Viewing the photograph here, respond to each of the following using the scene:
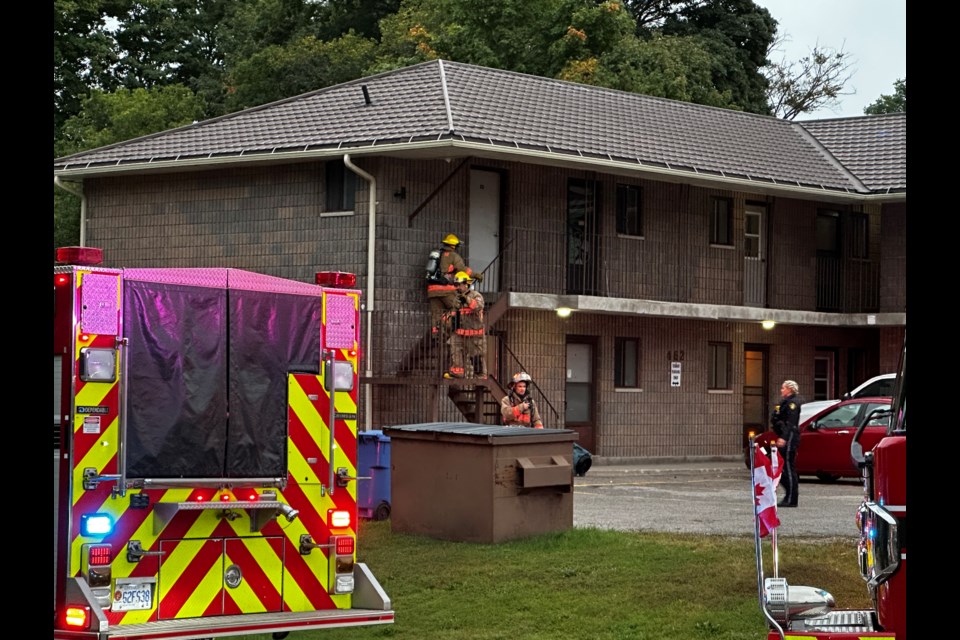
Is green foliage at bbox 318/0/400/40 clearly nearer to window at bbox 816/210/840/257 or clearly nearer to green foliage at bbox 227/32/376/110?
green foliage at bbox 227/32/376/110

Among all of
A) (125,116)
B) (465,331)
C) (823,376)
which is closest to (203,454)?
(465,331)

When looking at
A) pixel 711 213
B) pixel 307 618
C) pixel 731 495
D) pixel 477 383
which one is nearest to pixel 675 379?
pixel 711 213

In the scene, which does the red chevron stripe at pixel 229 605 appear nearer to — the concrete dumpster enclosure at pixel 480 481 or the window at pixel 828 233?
the concrete dumpster enclosure at pixel 480 481

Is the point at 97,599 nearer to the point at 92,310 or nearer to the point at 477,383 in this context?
the point at 92,310

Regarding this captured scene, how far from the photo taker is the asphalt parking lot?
17641 mm

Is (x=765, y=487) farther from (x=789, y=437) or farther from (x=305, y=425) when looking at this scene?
(x=789, y=437)

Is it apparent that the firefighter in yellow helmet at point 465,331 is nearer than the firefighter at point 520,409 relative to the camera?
No

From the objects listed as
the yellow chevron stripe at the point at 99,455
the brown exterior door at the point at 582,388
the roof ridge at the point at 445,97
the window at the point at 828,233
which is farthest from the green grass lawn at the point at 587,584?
the window at the point at 828,233

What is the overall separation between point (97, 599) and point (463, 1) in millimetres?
36179

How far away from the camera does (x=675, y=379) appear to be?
3284cm

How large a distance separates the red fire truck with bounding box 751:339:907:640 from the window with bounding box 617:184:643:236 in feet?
83.1

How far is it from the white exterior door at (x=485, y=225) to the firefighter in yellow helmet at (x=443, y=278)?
1.45m

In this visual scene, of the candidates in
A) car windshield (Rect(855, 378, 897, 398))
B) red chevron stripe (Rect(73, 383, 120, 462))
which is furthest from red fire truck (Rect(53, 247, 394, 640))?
car windshield (Rect(855, 378, 897, 398))

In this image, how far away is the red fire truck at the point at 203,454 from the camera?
28.5 ft
